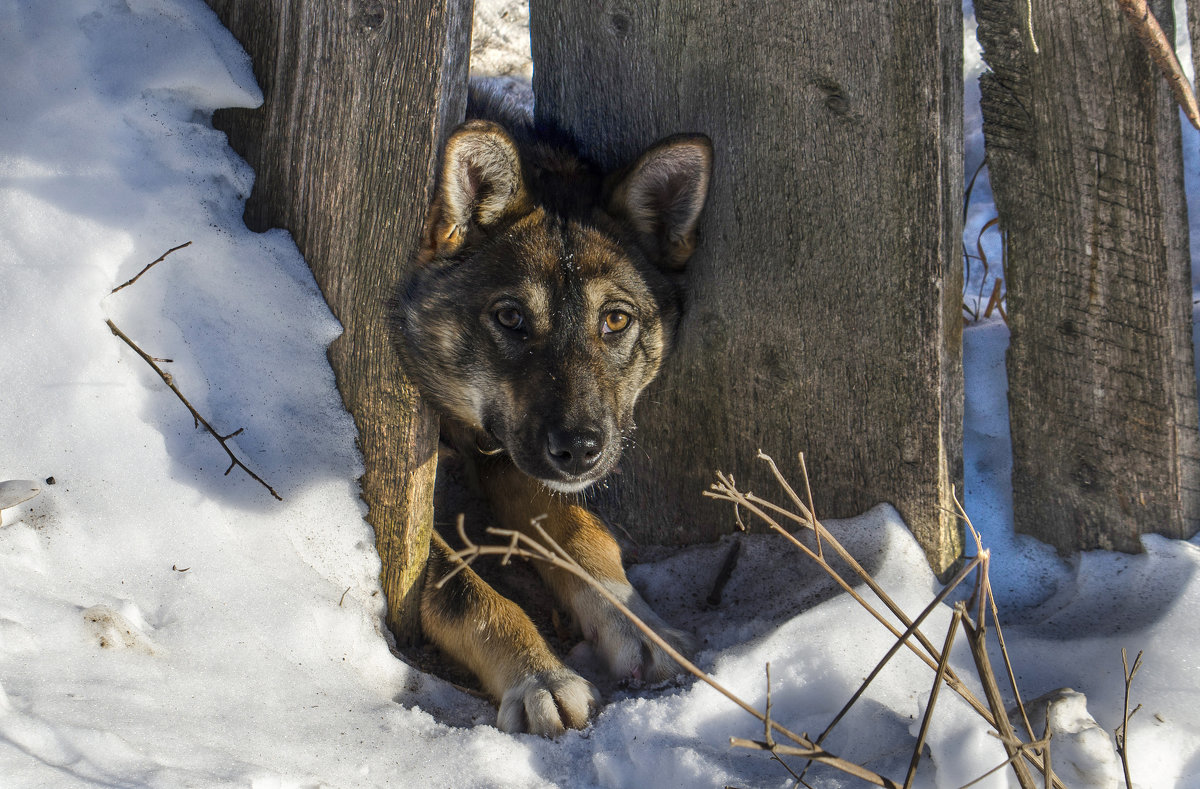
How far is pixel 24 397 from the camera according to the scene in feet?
7.54

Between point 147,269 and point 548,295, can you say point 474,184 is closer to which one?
point 548,295

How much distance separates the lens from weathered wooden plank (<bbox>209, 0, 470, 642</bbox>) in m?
2.45

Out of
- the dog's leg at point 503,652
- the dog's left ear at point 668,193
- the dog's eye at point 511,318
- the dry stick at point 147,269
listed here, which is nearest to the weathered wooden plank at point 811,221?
the dog's left ear at point 668,193

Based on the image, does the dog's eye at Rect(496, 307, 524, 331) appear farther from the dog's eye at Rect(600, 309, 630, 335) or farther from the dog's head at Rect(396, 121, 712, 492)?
the dog's eye at Rect(600, 309, 630, 335)

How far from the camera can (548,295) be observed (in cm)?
283

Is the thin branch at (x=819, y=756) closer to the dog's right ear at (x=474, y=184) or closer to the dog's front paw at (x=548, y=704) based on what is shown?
the dog's front paw at (x=548, y=704)

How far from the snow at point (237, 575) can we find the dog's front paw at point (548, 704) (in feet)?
0.29

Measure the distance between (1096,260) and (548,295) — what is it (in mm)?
1625

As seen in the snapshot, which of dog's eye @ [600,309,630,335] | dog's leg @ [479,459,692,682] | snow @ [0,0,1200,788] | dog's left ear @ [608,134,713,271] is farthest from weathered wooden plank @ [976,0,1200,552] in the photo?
dog's leg @ [479,459,692,682]

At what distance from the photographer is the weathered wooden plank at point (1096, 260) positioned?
245cm

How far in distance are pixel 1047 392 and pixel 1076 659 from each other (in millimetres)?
809

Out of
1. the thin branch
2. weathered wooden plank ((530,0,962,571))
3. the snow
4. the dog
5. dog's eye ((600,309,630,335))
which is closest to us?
the thin branch

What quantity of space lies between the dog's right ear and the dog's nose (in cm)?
76

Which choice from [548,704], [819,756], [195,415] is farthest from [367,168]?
[819,756]
